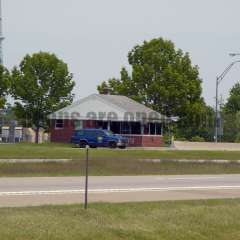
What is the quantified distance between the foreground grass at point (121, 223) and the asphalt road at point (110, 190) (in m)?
2.61

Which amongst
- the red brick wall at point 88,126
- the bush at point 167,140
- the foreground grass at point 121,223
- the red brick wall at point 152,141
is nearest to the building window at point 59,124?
the red brick wall at point 88,126

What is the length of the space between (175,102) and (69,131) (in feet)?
32.6

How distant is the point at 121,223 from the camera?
12.1m

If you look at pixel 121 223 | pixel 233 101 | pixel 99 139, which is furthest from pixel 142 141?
pixel 121 223

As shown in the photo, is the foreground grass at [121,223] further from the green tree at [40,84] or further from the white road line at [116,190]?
the green tree at [40,84]

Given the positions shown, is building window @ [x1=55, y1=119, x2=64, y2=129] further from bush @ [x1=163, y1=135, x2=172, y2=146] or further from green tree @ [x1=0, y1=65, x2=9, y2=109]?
bush @ [x1=163, y1=135, x2=172, y2=146]

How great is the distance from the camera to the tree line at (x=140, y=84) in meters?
67.0

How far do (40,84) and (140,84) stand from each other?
9.11 meters

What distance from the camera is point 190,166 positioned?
36000mm

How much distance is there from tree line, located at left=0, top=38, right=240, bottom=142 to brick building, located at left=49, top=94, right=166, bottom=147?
7.73ft

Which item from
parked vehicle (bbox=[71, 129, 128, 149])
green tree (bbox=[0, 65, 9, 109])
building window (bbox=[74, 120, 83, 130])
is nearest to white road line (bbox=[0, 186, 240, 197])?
parked vehicle (bbox=[71, 129, 128, 149])

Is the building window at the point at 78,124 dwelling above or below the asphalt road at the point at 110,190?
above

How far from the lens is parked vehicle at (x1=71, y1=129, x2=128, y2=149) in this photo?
58.6 metres

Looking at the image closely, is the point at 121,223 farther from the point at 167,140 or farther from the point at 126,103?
the point at 167,140
